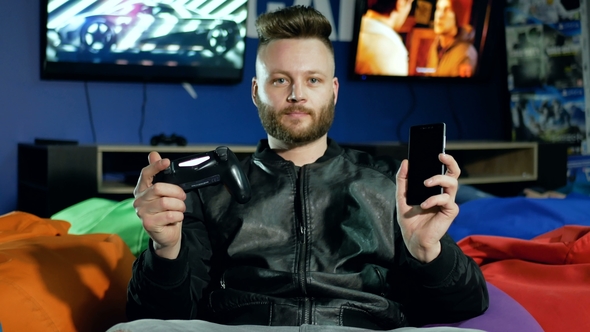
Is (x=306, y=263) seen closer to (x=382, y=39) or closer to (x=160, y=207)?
(x=160, y=207)

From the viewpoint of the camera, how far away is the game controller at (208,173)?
1255mm

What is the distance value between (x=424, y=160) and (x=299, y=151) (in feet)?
1.46

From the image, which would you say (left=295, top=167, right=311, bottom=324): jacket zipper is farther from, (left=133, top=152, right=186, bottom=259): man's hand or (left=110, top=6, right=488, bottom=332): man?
(left=133, top=152, right=186, bottom=259): man's hand

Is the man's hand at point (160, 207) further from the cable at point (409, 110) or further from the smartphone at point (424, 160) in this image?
the cable at point (409, 110)

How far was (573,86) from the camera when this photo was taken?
4297mm

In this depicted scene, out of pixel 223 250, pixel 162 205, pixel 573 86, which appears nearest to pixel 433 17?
pixel 573 86

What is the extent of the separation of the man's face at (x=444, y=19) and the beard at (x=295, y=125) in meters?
2.78

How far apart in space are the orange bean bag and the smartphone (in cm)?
71

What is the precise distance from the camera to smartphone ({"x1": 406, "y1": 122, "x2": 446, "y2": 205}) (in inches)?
48.9

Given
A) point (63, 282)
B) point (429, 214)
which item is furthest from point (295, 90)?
point (63, 282)

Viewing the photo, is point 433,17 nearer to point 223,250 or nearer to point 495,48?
point 495,48

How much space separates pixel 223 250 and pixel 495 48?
353 centimetres

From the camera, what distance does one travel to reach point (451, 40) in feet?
14.0

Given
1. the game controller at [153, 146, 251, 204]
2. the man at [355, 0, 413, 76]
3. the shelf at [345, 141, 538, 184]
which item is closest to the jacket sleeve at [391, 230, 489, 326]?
the game controller at [153, 146, 251, 204]
